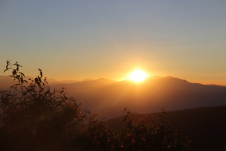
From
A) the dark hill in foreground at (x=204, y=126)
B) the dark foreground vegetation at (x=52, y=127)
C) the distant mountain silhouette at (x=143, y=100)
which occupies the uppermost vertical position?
the dark foreground vegetation at (x=52, y=127)

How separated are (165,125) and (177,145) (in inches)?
31.7

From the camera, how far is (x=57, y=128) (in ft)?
24.0

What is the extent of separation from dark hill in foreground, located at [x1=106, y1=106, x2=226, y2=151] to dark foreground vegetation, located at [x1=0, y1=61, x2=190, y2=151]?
14.2 m

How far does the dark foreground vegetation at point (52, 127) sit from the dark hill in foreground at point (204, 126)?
14236mm

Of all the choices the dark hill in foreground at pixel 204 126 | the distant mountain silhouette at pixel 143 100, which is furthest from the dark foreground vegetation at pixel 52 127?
the distant mountain silhouette at pixel 143 100

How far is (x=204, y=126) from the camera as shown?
22.6 metres

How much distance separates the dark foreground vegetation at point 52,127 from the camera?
702 centimetres

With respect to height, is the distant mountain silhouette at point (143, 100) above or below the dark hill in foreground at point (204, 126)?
below

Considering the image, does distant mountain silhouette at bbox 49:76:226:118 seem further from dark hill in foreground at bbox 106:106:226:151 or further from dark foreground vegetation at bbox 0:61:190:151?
dark foreground vegetation at bbox 0:61:190:151

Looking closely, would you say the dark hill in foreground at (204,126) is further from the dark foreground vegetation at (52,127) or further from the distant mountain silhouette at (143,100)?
the distant mountain silhouette at (143,100)

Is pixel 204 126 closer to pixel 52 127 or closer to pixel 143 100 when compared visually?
pixel 52 127

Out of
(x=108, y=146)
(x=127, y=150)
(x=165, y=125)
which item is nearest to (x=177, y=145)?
(x=165, y=125)

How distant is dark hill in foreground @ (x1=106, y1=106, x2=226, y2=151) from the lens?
19.7m

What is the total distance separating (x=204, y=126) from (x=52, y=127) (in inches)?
807
